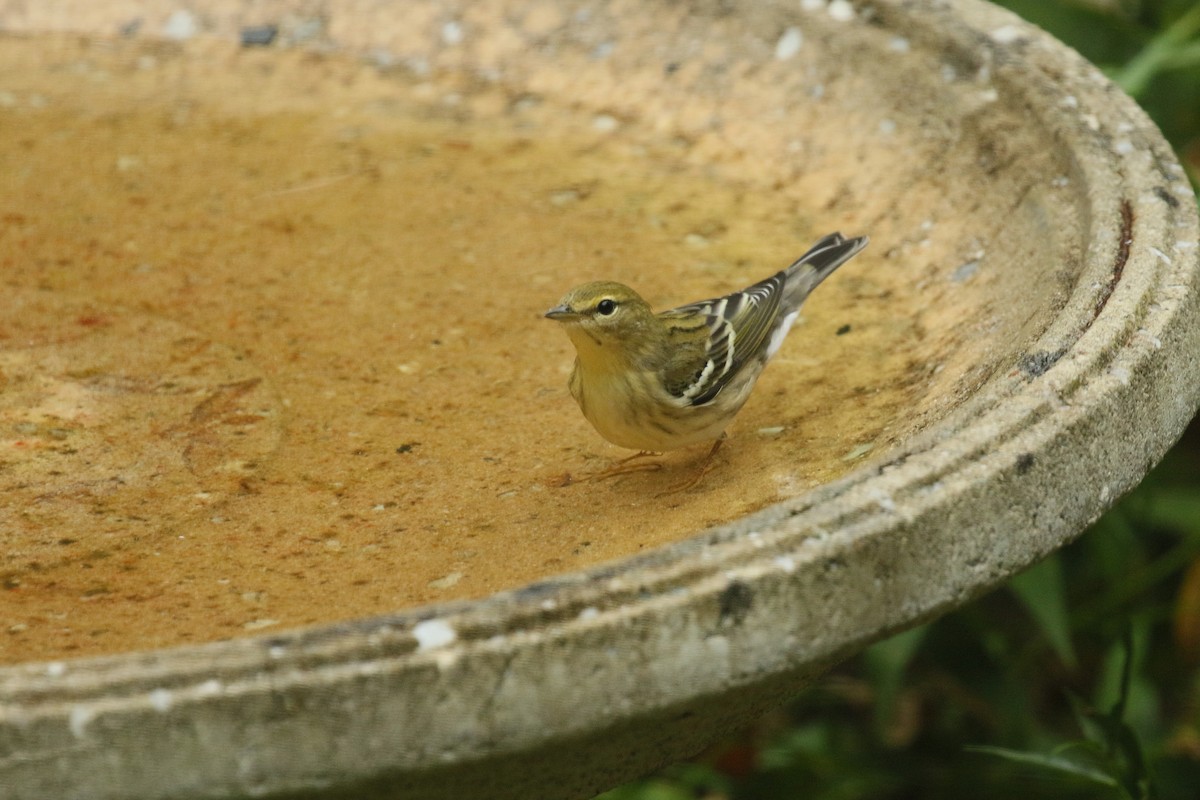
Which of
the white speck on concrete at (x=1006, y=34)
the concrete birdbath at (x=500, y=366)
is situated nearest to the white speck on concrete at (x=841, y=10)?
the concrete birdbath at (x=500, y=366)

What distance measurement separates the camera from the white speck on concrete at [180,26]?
4809 millimetres

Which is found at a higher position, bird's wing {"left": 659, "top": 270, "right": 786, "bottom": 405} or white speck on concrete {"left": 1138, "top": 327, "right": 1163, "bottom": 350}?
bird's wing {"left": 659, "top": 270, "right": 786, "bottom": 405}

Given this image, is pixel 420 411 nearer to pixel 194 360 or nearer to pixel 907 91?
pixel 194 360

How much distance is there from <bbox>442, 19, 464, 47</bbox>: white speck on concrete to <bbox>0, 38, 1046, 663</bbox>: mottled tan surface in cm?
16

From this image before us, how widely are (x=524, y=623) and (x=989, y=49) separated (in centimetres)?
246

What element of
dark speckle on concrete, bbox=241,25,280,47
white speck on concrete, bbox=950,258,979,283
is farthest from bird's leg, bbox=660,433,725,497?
dark speckle on concrete, bbox=241,25,280,47

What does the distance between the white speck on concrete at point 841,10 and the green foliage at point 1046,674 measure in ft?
3.26

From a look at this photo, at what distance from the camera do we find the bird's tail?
3410mm

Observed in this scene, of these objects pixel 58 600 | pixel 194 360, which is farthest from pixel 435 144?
pixel 58 600

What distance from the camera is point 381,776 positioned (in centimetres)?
184

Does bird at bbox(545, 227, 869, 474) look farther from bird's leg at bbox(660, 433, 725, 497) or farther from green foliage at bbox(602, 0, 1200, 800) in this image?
green foliage at bbox(602, 0, 1200, 800)

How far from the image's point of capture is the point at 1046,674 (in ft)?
19.5

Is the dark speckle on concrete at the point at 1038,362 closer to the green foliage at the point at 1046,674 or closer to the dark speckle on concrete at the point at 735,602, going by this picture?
the dark speckle on concrete at the point at 735,602

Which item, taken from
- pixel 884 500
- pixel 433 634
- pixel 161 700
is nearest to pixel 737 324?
pixel 884 500
